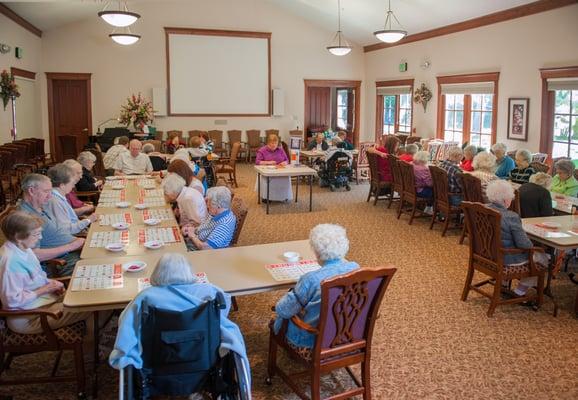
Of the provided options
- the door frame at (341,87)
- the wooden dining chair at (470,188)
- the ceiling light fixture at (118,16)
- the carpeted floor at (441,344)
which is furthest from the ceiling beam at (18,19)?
the wooden dining chair at (470,188)

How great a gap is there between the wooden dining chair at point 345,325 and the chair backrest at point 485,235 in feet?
5.69

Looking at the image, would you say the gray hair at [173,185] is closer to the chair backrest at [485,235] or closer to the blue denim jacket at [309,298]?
the blue denim jacket at [309,298]

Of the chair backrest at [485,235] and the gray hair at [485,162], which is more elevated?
the gray hair at [485,162]

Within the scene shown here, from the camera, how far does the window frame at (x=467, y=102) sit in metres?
9.80

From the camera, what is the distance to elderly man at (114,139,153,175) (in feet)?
24.7

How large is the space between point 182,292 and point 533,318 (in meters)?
3.12

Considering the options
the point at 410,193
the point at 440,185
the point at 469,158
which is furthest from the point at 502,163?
the point at 410,193

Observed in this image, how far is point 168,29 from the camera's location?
13.6 metres

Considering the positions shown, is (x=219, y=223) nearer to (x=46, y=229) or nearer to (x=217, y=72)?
(x=46, y=229)

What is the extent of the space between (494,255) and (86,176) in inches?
181

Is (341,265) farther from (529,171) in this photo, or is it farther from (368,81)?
(368,81)

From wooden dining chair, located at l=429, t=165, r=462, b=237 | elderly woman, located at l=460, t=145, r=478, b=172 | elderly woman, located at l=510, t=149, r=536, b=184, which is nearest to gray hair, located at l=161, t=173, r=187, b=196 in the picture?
wooden dining chair, located at l=429, t=165, r=462, b=237

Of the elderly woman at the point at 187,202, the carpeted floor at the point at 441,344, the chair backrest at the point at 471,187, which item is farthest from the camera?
the chair backrest at the point at 471,187

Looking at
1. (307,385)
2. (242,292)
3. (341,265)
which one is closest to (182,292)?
(242,292)
